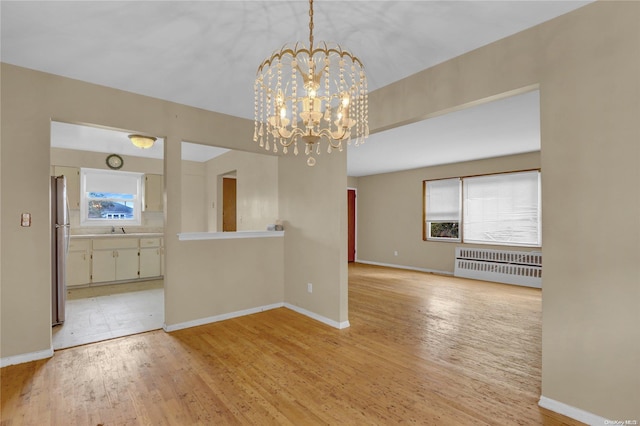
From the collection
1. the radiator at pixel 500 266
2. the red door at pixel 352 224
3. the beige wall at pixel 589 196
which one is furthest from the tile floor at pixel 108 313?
the radiator at pixel 500 266

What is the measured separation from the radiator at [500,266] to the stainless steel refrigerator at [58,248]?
6831mm

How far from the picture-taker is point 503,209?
6.30 m

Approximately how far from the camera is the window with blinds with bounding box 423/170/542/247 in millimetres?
5949

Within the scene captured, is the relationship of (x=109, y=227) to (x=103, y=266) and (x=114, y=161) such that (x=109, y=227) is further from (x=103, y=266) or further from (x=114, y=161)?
(x=114, y=161)

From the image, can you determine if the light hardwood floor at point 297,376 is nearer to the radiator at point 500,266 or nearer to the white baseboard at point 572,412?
the white baseboard at point 572,412

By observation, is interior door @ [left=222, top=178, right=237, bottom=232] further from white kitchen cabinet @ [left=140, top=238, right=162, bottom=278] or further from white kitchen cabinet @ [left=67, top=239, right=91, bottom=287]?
white kitchen cabinet @ [left=67, top=239, right=91, bottom=287]

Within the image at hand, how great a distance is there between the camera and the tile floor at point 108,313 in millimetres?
3320

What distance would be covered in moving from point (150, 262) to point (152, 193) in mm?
1470

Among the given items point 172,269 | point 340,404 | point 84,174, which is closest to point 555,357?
point 340,404

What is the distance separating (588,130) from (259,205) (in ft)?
13.8

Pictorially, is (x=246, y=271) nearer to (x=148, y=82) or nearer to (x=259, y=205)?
(x=259, y=205)

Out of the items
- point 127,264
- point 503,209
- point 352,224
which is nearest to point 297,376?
point 127,264

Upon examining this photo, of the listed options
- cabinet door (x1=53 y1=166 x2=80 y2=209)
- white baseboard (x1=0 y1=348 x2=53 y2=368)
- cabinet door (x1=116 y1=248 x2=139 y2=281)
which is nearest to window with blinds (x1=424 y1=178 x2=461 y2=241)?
cabinet door (x1=116 y1=248 x2=139 y2=281)

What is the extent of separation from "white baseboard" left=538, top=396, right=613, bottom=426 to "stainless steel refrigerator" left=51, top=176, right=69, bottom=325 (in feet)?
15.8
